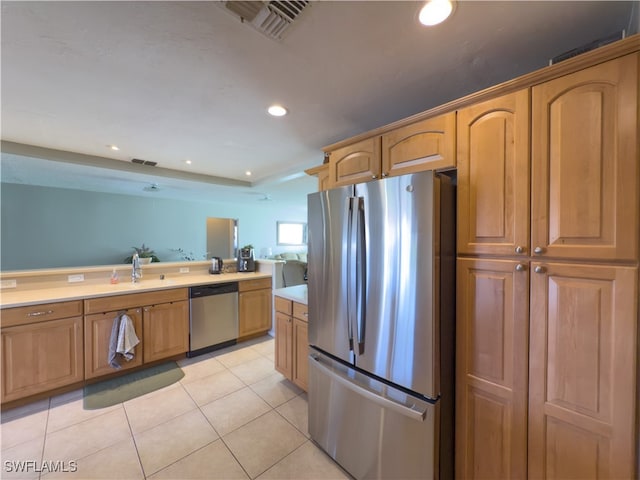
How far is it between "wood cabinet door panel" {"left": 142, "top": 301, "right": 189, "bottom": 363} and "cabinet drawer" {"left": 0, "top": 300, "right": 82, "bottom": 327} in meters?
0.56

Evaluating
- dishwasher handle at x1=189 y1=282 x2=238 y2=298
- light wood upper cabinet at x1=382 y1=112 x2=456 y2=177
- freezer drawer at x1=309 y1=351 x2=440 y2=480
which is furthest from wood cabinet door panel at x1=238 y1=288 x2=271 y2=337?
light wood upper cabinet at x1=382 y1=112 x2=456 y2=177

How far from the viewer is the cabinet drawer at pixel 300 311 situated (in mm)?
2180

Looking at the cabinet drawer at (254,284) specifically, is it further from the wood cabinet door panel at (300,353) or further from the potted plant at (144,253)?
the potted plant at (144,253)

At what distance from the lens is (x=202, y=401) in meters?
2.24

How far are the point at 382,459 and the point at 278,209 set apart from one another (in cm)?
731

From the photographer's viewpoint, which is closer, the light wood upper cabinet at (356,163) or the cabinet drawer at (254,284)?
the light wood upper cabinet at (356,163)

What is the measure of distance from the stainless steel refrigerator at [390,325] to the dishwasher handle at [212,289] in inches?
80.4

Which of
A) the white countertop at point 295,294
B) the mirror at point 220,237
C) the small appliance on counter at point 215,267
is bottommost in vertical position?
the white countertop at point 295,294

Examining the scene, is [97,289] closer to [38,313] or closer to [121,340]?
[38,313]

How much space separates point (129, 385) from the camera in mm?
2473

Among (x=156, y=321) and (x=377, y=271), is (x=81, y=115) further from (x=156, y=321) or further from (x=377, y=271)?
(x=377, y=271)

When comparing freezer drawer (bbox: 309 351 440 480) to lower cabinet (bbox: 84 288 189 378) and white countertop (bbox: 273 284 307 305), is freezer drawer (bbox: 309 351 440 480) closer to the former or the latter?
white countertop (bbox: 273 284 307 305)

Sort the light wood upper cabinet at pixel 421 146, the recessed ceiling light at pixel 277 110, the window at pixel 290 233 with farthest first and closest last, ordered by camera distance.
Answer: the window at pixel 290 233, the recessed ceiling light at pixel 277 110, the light wood upper cabinet at pixel 421 146

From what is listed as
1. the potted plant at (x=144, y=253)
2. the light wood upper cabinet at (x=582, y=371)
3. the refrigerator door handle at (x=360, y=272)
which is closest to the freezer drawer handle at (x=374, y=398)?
the refrigerator door handle at (x=360, y=272)
